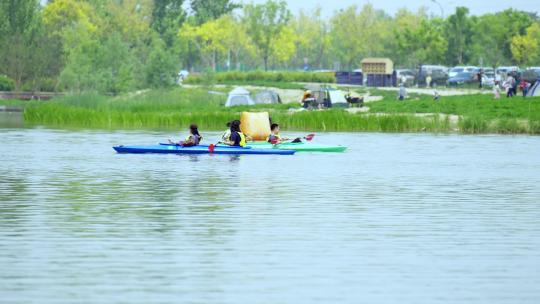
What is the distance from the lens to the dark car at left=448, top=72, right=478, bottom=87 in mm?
101750

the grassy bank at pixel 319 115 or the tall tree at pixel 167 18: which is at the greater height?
the tall tree at pixel 167 18

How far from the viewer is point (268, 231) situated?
20938 millimetres

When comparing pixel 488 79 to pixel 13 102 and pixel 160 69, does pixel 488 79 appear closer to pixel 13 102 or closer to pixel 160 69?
pixel 160 69

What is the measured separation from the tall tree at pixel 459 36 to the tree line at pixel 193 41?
10 cm

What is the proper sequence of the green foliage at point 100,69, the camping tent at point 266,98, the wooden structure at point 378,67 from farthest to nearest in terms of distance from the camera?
the wooden structure at point 378,67, the green foliage at point 100,69, the camping tent at point 266,98

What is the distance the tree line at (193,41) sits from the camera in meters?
92.5

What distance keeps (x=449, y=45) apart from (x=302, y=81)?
20749mm

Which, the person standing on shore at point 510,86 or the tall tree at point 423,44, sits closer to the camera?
the person standing on shore at point 510,86

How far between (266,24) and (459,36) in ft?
97.2

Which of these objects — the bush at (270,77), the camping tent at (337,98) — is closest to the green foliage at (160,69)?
the camping tent at (337,98)

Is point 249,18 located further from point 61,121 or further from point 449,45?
point 61,121

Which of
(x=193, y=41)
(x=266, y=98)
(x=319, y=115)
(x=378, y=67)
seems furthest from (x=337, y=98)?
(x=193, y=41)

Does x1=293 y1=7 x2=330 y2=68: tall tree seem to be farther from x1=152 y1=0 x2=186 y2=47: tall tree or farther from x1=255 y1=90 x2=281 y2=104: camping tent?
x1=255 y1=90 x2=281 y2=104: camping tent

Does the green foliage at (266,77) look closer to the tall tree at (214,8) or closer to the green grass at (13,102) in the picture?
the green grass at (13,102)
